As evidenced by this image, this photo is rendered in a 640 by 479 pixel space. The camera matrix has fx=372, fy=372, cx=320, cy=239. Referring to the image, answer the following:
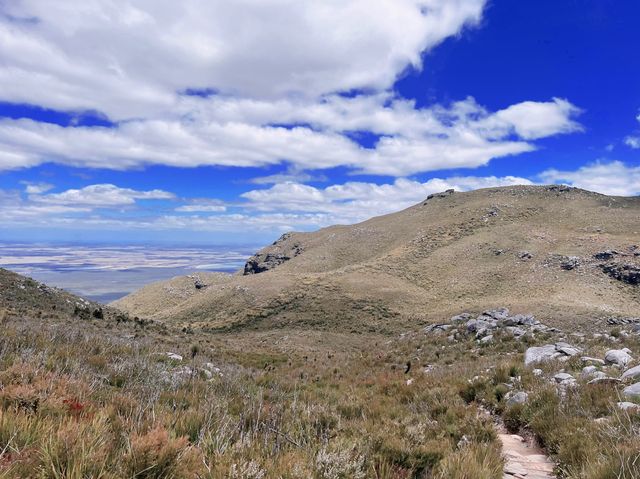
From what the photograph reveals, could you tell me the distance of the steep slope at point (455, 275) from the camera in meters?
43.4

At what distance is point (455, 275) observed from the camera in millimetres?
55250

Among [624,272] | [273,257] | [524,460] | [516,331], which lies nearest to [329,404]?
[524,460]

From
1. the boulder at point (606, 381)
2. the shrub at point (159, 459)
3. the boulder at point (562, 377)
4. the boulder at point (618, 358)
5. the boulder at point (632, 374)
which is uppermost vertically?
the shrub at point (159, 459)

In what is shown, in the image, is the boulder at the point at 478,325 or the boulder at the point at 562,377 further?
the boulder at the point at 478,325

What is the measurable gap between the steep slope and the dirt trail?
3099 cm

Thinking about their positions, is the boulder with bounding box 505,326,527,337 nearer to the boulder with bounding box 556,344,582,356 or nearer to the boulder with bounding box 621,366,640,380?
the boulder with bounding box 556,344,582,356

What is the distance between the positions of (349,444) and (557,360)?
864 centimetres

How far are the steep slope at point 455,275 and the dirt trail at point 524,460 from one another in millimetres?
30993

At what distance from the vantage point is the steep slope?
4341 cm

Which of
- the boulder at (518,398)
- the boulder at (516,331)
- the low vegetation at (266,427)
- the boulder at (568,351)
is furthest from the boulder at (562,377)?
the boulder at (516,331)

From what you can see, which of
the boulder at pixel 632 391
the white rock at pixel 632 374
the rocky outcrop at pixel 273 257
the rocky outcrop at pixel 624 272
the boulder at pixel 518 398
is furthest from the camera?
the rocky outcrop at pixel 273 257

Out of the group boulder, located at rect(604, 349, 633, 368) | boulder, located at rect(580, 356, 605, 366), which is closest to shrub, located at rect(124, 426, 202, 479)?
boulder, located at rect(604, 349, 633, 368)

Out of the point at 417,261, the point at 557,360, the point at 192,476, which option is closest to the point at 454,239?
the point at 417,261

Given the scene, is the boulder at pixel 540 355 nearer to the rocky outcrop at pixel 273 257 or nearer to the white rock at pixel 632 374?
the white rock at pixel 632 374
